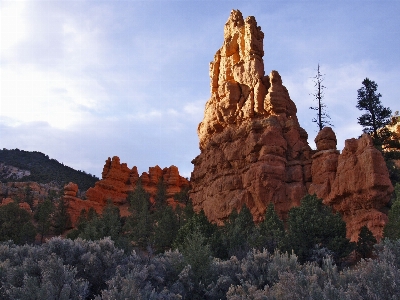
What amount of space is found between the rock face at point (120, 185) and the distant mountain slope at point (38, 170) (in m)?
17.9

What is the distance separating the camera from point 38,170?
107125mm

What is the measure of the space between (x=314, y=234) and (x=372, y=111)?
3391 centimetres

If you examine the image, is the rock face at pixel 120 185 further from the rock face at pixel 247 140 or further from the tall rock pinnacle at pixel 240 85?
the tall rock pinnacle at pixel 240 85

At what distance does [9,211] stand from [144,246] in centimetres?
1878

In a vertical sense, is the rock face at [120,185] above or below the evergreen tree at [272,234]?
above

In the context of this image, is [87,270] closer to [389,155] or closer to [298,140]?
[298,140]

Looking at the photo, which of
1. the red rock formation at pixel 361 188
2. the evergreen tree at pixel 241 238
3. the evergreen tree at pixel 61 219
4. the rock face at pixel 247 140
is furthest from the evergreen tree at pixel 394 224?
the evergreen tree at pixel 61 219

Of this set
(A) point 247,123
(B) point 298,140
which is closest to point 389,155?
(B) point 298,140

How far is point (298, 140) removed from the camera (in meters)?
46.3

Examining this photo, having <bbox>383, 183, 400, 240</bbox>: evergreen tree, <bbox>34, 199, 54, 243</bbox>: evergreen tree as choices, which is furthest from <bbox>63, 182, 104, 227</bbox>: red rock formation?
<bbox>383, 183, 400, 240</bbox>: evergreen tree

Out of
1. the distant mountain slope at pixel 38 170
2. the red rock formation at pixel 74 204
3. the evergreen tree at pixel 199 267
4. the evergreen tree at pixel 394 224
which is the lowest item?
the evergreen tree at pixel 199 267

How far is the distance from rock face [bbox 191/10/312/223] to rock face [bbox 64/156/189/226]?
1884 cm

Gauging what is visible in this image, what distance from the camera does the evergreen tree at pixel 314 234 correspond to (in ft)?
88.0

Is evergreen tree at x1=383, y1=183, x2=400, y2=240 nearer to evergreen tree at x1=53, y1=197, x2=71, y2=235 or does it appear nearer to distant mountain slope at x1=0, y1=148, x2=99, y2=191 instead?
evergreen tree at x1=53, y1=197, x2=71, y2=235
